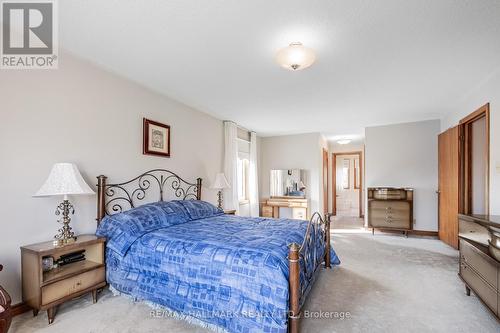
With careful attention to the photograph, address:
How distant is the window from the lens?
591cm

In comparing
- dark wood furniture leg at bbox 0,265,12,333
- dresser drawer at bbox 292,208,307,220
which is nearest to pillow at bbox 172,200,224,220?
dark wood furniture leg at bbox 0,265,12,333

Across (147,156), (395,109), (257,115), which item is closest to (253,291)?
(147,156)

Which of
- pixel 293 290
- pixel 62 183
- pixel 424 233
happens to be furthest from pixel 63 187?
pixel 424 233

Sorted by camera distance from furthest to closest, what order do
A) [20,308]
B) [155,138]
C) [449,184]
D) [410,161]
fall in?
[410,161] → [449,184] → [155,138] → [20,308]

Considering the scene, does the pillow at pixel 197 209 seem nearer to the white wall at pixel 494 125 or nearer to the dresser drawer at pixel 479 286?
the dresser drawer at pixel 479 286

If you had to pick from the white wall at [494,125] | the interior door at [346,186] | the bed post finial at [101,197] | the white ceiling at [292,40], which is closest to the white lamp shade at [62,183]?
the bed post finial at [101,197]

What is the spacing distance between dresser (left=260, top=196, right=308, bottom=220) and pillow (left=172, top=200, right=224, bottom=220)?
8.74 feet

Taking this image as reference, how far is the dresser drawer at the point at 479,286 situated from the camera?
198cm

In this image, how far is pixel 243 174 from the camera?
6.05 m

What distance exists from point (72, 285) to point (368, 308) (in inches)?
106

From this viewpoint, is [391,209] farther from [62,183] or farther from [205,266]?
[62,183]

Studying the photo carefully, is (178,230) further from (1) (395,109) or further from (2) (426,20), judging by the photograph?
(1) (395,109)

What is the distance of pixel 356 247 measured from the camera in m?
4.29

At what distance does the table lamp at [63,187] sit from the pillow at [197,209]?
1.28 m
